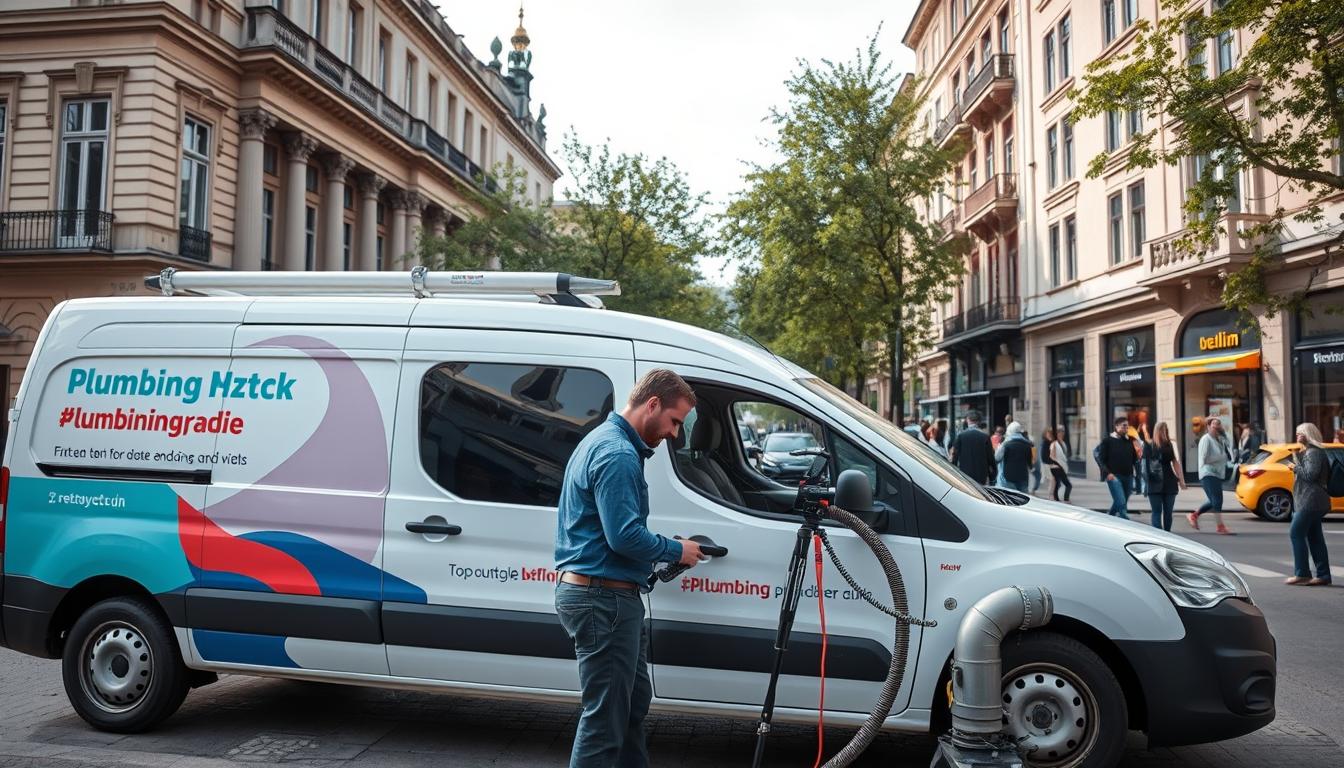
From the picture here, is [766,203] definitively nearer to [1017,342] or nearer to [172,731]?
[1017,342]

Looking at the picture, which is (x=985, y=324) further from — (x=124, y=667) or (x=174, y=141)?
(x=124, y=667)

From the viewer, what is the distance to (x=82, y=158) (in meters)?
25.2

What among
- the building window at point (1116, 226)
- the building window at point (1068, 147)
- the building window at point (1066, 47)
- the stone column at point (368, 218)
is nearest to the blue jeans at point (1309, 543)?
the building window at point (1116, 226)

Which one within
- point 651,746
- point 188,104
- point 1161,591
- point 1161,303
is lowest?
point 651,746

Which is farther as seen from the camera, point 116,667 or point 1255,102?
point 1255,102

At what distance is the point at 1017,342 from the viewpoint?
3409 centimetres

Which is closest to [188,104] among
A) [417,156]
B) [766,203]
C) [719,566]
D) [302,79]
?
[302,79]

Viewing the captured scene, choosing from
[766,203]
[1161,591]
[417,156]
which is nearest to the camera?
[1161,591]

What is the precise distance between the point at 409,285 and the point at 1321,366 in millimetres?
20467

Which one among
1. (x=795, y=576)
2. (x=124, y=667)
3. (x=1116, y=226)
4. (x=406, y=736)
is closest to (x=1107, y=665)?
(x=795, y=576)

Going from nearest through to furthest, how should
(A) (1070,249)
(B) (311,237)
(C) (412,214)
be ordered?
(A) (1070,249), (B) (311,237), (C) (412,214)

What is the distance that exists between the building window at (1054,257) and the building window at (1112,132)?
4.42m

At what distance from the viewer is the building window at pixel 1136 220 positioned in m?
25.6

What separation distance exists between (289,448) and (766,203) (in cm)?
2390
